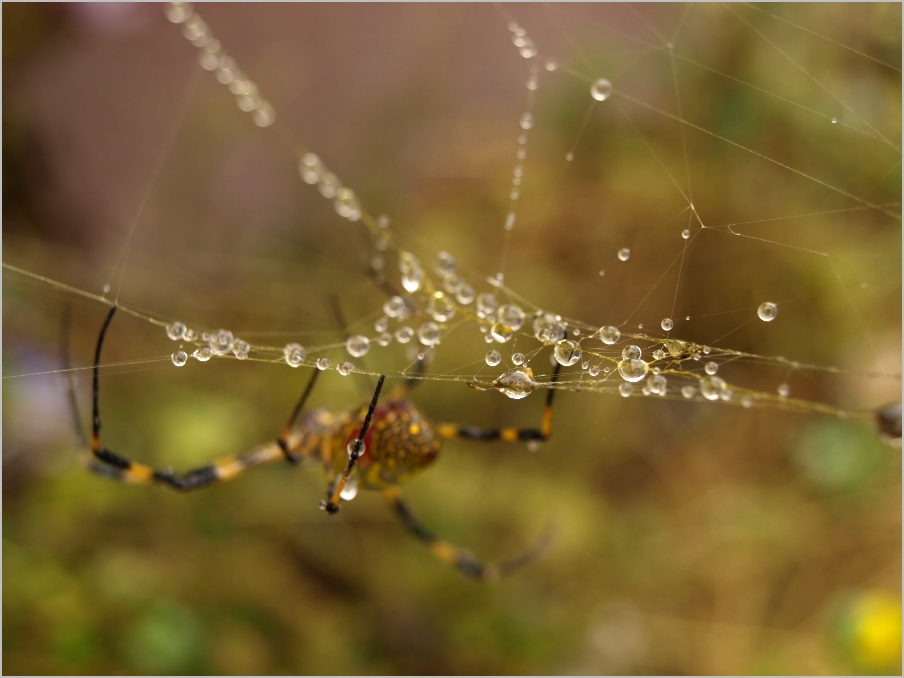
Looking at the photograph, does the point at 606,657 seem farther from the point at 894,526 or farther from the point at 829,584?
the point at 894,526

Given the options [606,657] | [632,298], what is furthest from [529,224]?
[606,657]

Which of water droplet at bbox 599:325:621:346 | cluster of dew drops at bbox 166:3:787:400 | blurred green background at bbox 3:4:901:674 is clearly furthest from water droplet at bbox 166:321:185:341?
blurred green background at bbox 3:4:901:674

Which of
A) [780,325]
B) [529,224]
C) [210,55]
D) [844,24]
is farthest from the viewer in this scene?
[210,55]

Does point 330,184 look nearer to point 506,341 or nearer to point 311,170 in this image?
point 311,170

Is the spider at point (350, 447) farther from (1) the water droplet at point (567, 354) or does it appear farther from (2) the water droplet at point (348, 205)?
(2) the water droplet at point (348, 205)

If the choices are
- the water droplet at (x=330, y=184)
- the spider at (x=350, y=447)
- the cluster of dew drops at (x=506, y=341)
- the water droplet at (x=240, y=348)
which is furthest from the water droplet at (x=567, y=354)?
the water droplet at (x=330, y=184)

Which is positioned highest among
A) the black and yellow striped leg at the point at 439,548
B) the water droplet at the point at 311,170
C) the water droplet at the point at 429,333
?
the water droplet at the point at 311,170
